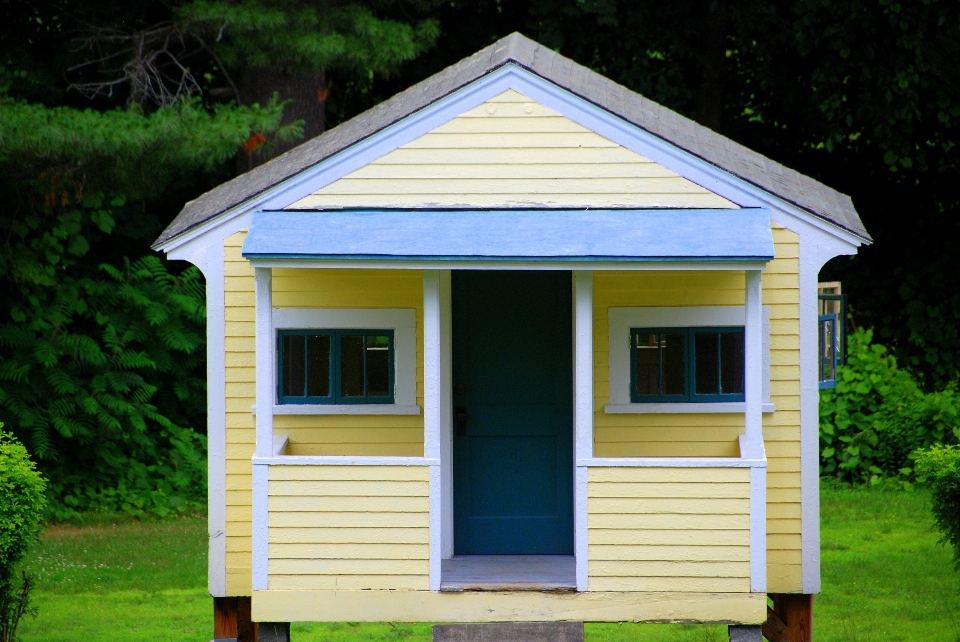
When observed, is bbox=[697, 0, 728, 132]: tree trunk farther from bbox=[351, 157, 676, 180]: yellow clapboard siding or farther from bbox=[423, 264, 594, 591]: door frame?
bbox=[423, 264, 594, 591]: door frame

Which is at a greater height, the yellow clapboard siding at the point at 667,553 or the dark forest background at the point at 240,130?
the dark forest background at the point at 240,130

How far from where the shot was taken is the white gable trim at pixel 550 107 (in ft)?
25.4

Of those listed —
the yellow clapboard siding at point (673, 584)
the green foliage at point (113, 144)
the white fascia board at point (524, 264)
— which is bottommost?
the yellow clapboard siding at point (673, 584)

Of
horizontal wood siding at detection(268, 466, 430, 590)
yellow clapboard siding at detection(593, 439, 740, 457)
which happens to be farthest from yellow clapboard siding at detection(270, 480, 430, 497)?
yellow clapboard siding at detection(593, 439, 740, 457)

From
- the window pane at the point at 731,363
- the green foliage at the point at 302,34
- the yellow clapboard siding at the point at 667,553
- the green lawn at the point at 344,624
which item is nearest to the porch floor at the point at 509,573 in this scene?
the yellow clapboard siding at the point at 667,553

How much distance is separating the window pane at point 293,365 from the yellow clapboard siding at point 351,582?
149 centimetres

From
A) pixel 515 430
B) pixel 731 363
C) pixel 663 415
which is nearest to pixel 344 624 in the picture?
pixel 515 430

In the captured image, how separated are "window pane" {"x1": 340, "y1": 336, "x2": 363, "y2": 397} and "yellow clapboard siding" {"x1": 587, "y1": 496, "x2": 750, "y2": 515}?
2.01m

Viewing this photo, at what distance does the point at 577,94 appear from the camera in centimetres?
769

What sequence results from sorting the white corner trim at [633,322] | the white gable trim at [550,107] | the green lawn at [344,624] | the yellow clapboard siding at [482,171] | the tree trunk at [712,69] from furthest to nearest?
the tree trunk at [712,69] → the green lawn at [344,624] → the white corner trim at [633,322] → the yellow clapboard siding at [482,171] → the white gable trim at [550,107]

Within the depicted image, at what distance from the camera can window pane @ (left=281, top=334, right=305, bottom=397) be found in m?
8.33

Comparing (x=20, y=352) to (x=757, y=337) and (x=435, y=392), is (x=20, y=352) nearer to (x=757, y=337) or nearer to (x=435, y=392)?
(x=435, y=392)

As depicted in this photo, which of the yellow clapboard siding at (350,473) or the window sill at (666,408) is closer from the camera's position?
the yellow clapboard siding at (350,473)

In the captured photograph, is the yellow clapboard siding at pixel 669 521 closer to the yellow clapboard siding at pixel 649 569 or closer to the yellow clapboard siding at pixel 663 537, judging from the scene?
the yellow clapboard siding at pixel 663 537
